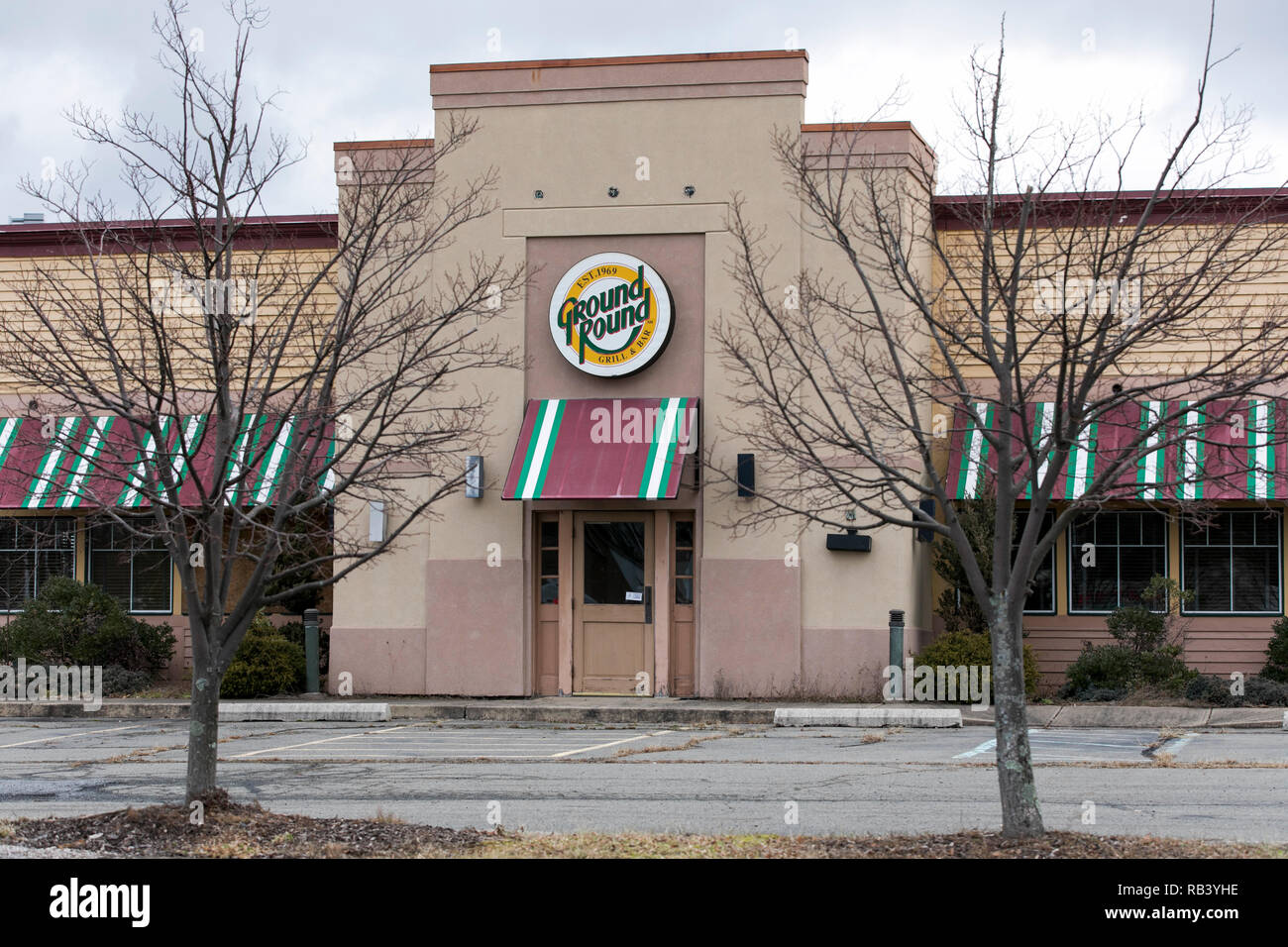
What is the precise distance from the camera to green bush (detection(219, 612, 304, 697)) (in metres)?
18.8

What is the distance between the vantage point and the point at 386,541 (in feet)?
29.4

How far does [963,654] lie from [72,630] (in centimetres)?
1222

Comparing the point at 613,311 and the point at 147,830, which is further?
the point at 613,311

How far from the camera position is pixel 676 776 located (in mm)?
12289

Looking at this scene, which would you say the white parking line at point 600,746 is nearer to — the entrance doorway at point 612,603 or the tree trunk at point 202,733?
the entrance doorway at point 612,603

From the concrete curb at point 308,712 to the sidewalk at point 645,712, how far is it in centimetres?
32

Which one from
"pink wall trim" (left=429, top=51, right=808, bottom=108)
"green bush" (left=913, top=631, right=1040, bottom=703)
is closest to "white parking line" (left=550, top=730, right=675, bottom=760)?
"green bush" (left=913, top=631, right=1040, bottom=703)

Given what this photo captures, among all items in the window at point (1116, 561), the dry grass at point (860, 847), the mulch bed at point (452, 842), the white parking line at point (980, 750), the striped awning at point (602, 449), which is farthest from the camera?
the window at point (1116, 561)

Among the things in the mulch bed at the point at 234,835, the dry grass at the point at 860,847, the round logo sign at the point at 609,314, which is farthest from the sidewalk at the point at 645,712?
the dry grass at the point at 860,847

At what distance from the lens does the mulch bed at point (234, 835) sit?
818 cm

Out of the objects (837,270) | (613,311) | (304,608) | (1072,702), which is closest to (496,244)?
(613,311)

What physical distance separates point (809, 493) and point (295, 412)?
9.20 meters

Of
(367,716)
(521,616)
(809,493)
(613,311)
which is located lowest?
(367,716)

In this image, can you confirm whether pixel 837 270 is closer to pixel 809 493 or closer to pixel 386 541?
pixel 809 493
